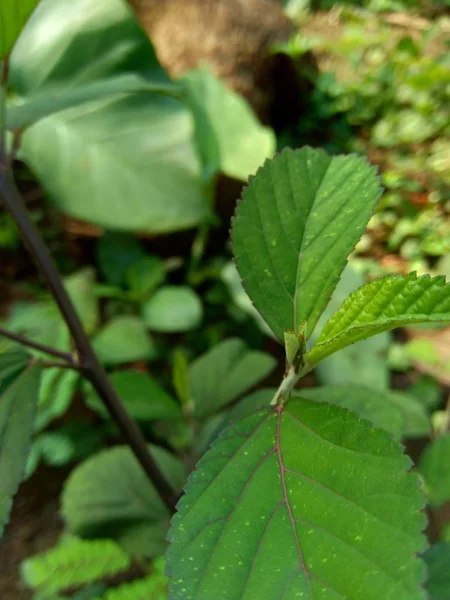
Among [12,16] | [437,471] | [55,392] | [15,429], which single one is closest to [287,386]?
[15,429]

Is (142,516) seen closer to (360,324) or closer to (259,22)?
(360,324)

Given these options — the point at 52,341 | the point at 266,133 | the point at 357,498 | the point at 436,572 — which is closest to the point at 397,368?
the point at 266,133

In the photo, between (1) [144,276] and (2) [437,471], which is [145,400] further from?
(1) [144,276]

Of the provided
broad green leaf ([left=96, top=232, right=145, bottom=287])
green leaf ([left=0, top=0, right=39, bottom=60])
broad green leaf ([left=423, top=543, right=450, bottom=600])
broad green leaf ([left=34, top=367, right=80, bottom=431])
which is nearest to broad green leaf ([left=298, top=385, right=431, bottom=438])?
broad green leaf ([left=423, top=543, right=450, bottom=600])

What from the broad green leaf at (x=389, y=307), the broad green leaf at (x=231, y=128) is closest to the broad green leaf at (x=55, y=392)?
the broad green leaf at (x=231, y=128)

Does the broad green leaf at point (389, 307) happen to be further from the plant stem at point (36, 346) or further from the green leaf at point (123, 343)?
the green leaf at point (123, 343)

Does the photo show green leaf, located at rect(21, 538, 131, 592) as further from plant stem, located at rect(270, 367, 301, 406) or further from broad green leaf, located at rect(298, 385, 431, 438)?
plant stem, located at rect(270, 367, 301, 406)
